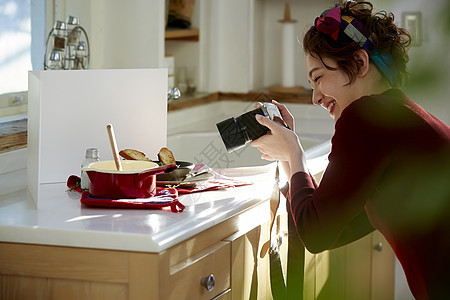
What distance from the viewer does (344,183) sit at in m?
1.00

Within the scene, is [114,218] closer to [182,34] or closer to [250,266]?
[250,266]

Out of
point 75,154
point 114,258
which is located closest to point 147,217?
point 114,258

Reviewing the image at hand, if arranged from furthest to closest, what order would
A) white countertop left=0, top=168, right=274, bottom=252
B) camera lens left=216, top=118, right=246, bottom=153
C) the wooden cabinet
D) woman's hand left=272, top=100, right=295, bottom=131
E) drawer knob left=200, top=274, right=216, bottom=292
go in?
the wooden cabinet → woman's hand left=272, top=100, right=295, bottom=131 → camera lens left=216, top=118, right=246, bottom=153 → drawer knob left=200, top=274, right=216, bottom=292 → white countertop left=0, top=168, right=274, bottom=252

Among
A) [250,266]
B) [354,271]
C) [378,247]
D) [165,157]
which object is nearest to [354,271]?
[354,271]

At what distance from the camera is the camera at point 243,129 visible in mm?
1206

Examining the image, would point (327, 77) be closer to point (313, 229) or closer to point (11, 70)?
point (313, 229)

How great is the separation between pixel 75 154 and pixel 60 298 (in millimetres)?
422

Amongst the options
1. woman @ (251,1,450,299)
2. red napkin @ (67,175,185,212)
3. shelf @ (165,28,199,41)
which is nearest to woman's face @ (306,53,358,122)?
woman @ (251,1,450,299)

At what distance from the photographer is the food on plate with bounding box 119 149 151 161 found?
1.30 meters

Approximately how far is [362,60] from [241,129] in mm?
278

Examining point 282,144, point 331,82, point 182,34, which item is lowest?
point 282,144

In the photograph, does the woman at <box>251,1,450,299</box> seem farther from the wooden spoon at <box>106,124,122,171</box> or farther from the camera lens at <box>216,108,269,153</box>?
the wooden spoon at <box>106,124,122,171</box>

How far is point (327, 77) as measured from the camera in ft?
3.78

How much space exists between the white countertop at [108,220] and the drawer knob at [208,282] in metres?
0.11
